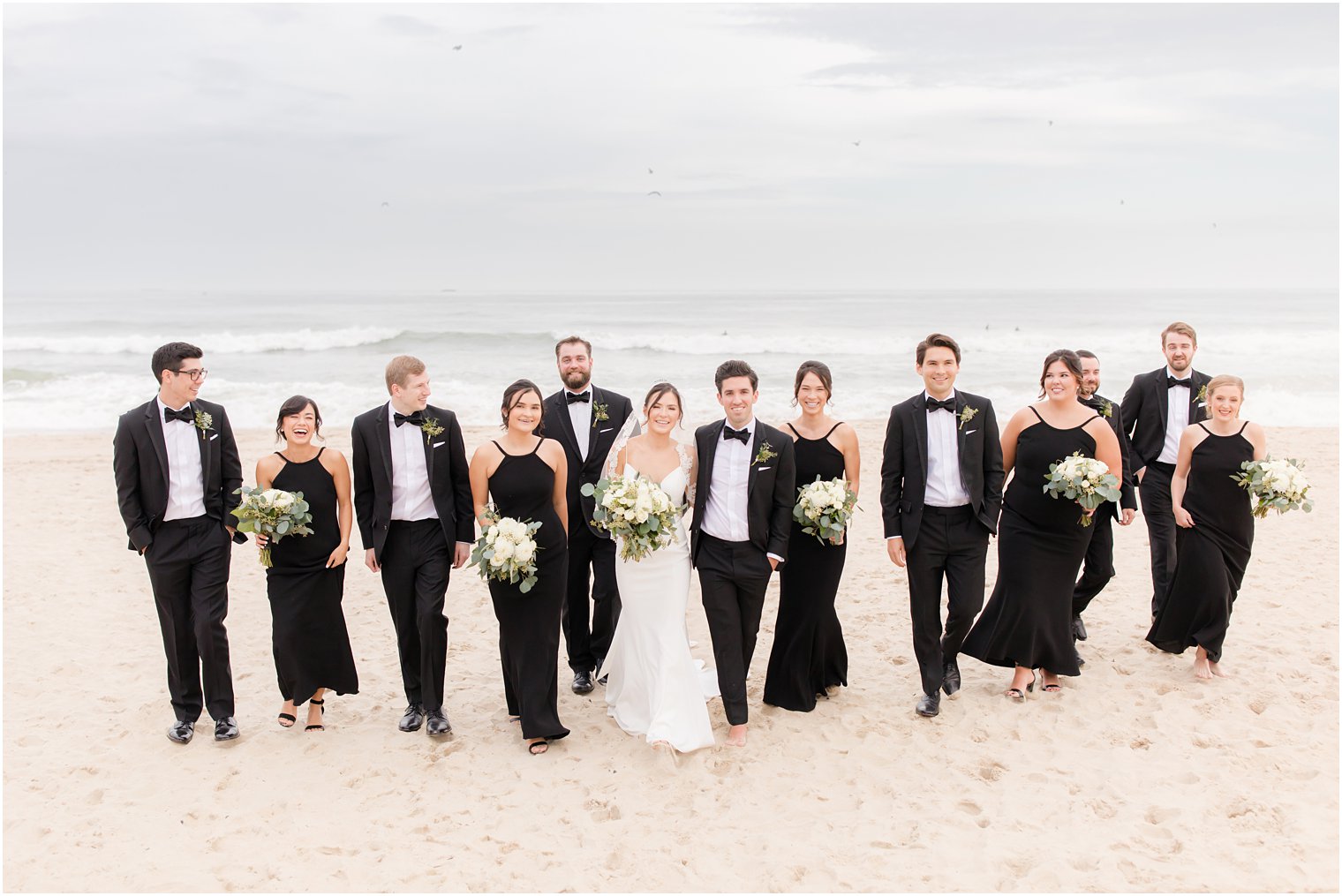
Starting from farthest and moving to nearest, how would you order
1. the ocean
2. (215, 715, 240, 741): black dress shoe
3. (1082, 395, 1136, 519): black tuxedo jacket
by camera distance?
1. the ocean
2. (1082, 395, 1136, 519): black tuxedo jacket
3. (215, 715, 240, 741): black dress shoe

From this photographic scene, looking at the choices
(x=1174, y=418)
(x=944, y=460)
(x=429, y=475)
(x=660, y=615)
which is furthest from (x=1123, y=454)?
(x=429, y=475)

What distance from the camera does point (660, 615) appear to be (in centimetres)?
575

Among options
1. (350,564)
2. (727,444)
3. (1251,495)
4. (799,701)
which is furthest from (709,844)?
(350,564)

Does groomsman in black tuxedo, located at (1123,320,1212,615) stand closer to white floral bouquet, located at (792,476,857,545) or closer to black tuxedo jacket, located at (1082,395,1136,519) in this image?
black tuxedo jacket, located at (1082,395,1136,519)

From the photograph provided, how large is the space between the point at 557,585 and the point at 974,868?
2.70 metres

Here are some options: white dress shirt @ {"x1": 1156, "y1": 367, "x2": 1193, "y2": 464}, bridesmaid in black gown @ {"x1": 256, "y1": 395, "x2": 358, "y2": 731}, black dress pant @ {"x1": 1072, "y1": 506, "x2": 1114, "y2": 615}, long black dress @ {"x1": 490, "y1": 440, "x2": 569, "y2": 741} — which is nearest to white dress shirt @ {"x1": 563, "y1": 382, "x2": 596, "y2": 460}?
long black dress @ {"x1": 490, "y1": 440, "x2": 569, "y2": 741}

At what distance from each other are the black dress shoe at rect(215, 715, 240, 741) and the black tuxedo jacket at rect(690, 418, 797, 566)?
10.1ft

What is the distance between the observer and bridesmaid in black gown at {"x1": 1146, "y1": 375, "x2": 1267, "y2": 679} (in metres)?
6.33

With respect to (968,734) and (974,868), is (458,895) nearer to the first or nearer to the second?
(974,868)

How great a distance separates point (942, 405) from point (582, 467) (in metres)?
2.39

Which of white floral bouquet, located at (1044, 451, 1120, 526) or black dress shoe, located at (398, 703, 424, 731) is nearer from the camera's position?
white floral bouquet, located at (1044, 451, 1120, 526)

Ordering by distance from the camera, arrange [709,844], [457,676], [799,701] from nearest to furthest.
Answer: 1. [709,844]
2. [799,701]
3. [457,676]

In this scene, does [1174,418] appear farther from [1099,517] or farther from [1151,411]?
[1099,517]

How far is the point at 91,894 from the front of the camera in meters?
4.31
